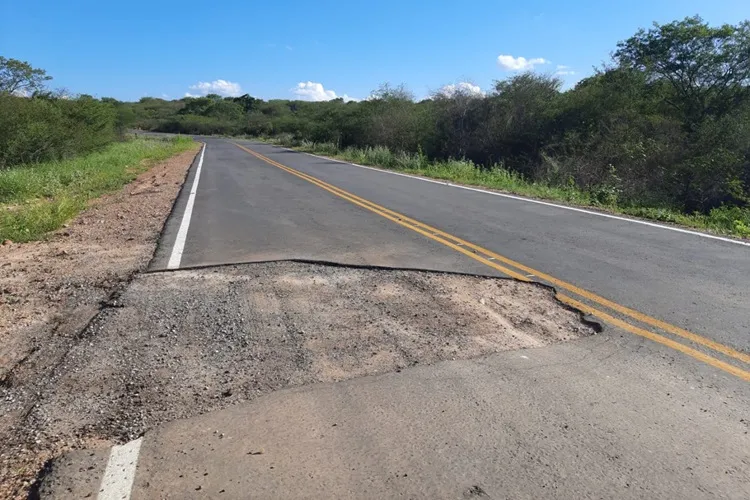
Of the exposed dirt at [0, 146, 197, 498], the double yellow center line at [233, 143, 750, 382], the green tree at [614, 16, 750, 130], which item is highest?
the green tree at [614, 16, 750, 130]

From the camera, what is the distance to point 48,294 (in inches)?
232

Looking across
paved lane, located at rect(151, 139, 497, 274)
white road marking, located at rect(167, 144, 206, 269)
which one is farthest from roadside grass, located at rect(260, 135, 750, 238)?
white road marking, located at rect(167, 144, 206, 269)

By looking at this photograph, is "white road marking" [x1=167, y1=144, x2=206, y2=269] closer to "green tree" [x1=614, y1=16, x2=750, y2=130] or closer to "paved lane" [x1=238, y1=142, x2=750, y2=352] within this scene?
"paved lane" [x1=238, y1=142, x2=750, y2=352]

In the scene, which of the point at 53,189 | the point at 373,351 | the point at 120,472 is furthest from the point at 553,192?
the point at 53,189

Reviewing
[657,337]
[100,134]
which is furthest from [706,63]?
[100,134]

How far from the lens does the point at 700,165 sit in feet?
56.4

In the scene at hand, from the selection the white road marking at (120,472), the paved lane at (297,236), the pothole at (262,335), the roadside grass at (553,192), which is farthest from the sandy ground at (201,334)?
the roadside grass at (553,192)

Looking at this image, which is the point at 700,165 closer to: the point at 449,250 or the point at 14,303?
the point at 449,250

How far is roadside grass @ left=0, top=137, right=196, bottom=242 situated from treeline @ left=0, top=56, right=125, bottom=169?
88cm

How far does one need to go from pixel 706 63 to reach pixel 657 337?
78.0 ft

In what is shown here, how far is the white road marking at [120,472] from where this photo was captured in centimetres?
266

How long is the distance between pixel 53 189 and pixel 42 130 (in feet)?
30.6

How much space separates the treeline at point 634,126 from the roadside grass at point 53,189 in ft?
41.2

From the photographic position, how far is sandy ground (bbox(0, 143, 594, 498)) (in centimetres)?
342
